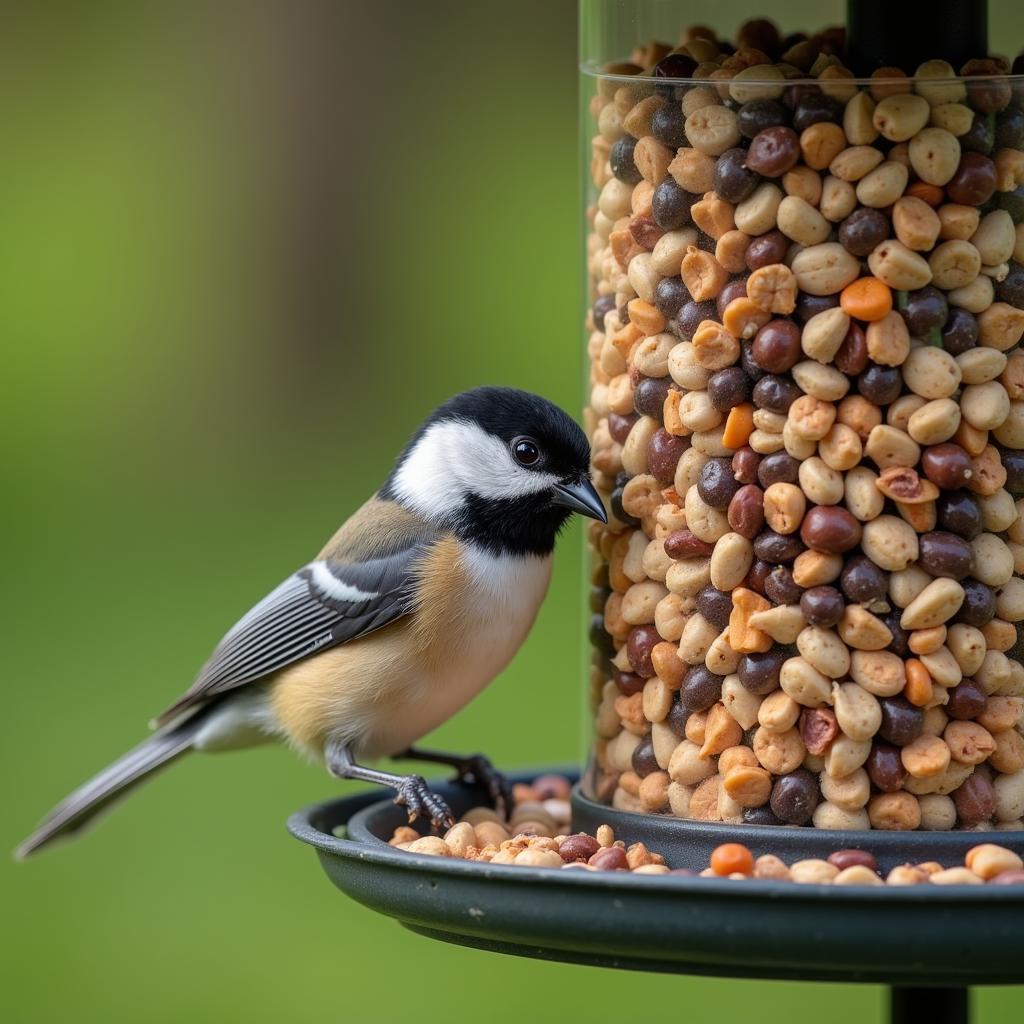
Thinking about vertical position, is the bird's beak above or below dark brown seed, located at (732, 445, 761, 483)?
below

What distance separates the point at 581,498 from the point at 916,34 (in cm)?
88

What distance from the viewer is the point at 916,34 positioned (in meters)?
2.14

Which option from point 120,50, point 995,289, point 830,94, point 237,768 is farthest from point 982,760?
point 120,50

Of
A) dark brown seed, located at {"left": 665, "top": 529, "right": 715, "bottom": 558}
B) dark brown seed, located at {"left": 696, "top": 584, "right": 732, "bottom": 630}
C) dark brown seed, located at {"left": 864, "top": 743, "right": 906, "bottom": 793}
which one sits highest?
dark brown seed, located at {"left": 665, "top": 529, "right": 715, "bottom": 558}

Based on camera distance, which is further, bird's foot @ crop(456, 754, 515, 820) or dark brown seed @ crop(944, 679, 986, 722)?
bird's foot @ crop(456, 754, 515, 820)

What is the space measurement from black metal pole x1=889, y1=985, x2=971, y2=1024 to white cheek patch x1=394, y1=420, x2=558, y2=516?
1.04 m

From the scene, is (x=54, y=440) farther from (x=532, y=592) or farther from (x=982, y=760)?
(x=982, y=760)

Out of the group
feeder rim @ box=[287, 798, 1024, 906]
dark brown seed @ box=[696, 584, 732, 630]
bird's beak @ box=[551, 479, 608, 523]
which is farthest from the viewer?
bird's beak @ box=[551, 479, 608, 523]

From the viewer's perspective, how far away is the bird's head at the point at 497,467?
2713mm

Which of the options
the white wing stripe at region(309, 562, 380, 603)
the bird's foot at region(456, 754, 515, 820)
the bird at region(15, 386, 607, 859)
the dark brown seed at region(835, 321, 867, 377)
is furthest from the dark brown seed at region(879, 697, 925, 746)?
A: the white wing stripe at region(309, 562, 380, 603)

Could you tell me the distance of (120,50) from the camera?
292 inches

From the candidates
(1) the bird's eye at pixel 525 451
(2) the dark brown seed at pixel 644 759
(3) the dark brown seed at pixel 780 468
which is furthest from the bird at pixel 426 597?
(3) the dark brown seed at pixel 780 468

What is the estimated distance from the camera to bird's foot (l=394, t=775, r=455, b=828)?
2.58 metres

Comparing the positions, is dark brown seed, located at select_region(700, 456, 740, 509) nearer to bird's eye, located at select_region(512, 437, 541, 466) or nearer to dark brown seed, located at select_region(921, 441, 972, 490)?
dark brown seed, located at select_region(921, 441, 972, 490)
